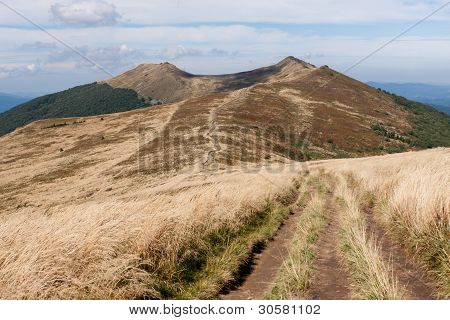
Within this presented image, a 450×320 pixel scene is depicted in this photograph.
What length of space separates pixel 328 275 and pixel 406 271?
1526 mm

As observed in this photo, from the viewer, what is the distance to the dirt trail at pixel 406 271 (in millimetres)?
7426

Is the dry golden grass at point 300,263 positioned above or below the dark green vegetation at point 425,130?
above

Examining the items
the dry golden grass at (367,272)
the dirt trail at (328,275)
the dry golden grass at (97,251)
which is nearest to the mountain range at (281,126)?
the dirt trail at (328,275)

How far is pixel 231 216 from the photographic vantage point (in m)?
13.3

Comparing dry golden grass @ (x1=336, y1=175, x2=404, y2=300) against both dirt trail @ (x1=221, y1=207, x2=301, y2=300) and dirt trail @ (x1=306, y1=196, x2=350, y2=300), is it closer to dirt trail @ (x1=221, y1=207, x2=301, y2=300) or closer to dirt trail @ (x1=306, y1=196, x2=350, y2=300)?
dirt trail @ (x1=306, y1=196, x2=350, y2=300)

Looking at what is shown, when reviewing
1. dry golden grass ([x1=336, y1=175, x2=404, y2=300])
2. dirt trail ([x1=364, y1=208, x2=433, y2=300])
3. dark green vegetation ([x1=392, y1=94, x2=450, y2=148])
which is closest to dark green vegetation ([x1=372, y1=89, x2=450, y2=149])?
dark green vegetation ([x1=392, y1=94, x2=450, y2=148])

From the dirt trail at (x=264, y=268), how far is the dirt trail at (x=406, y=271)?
8.18 ft

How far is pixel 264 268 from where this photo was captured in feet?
33.8

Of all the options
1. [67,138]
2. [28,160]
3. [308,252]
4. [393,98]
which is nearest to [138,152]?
[28,160]

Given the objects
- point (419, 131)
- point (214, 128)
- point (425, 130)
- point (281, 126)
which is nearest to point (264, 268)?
point (214, 128)

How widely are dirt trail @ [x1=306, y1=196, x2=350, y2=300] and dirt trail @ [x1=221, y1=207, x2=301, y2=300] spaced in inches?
37.2

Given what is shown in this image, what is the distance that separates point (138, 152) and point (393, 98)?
4595 inches

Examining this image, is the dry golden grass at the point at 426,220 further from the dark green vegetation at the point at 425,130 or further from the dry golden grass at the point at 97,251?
the dark green vegetation at the point at 425,130

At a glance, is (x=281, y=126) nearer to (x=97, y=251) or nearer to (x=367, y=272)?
(x=367, y=272)
